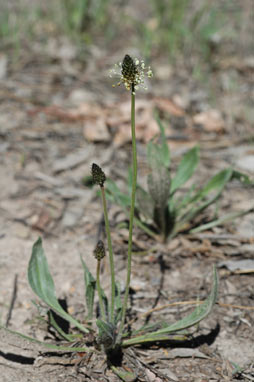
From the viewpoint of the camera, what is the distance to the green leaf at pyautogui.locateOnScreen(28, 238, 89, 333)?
1.92 metres

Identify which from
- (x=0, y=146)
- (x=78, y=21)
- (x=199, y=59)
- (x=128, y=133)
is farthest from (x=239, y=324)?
(x=78, y=21)

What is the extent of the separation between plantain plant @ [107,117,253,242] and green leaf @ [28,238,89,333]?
70 cm

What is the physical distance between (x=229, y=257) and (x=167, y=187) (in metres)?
0.58

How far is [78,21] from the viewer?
500 centimetres

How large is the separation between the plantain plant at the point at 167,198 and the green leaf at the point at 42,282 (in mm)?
696

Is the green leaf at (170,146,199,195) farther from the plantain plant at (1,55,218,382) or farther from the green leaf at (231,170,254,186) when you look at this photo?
the plantain plant at (1,55,218,382)

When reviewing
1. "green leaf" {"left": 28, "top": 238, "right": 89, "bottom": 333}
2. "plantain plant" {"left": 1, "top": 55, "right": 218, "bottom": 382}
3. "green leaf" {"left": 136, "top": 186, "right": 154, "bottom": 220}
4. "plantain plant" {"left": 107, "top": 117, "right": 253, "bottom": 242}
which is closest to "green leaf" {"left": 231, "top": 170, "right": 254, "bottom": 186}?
"plantain plant" {"left": 107, "top": 117, "right": 253, "bottom": 242}

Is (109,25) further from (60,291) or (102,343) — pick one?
(102,343)

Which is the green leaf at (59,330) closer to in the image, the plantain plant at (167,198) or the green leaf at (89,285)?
the green leaf at (89,285)

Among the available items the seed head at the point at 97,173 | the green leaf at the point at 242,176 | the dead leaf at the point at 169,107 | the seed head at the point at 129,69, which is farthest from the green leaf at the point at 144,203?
the dead leaf at the point at 169,107

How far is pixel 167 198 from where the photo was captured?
97.4 inches

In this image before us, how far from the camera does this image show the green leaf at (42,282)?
1923mm

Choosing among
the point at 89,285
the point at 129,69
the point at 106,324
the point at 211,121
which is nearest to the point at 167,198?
the point at 89,285

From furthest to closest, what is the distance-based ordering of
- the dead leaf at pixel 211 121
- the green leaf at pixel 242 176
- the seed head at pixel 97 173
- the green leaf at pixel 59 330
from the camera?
the dead leaf at pixel 211 121 → the green leaf at pixel 242 176 → the green leaf at pixel 59 330 → the seed head at pixel 97 173
